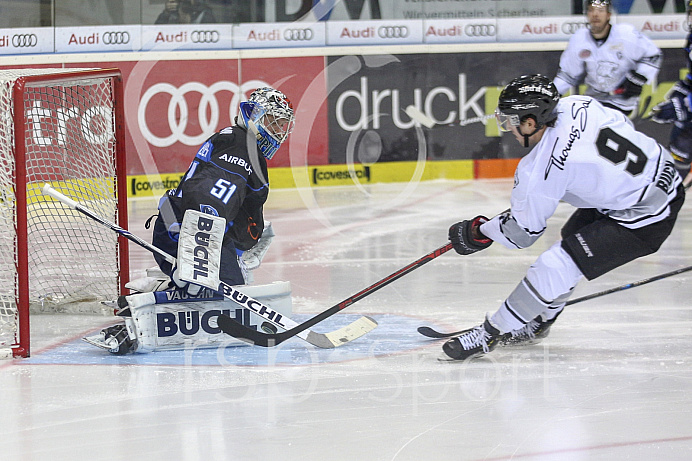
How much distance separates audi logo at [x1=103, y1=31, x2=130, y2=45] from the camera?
7582 millimetres

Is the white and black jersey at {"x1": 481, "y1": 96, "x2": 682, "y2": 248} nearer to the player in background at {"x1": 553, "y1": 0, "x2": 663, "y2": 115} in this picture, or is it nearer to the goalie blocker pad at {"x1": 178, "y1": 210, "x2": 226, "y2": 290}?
the goalie blocker pad at {"x1": 178, "y1": 210, "x2": 226, "y2": 290}

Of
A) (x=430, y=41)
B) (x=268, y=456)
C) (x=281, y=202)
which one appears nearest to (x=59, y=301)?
(x=268, y=456)

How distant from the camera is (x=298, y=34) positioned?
8.02 metres

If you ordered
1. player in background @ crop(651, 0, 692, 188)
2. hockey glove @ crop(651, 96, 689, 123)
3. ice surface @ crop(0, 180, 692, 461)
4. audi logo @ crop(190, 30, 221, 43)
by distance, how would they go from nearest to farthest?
ice surface @ crop(0, 180, 692, 461) → player in background @ crop(651, 0, 692, 188) → hockey glove @ crop(651, 96, 689, 123) → audi logo @ crop(190, 30, 221, 43)

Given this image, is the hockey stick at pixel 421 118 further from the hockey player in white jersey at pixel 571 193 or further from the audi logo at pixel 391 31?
the hockey player in white jersey at pixel 571 193

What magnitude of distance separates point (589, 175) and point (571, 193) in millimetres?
124

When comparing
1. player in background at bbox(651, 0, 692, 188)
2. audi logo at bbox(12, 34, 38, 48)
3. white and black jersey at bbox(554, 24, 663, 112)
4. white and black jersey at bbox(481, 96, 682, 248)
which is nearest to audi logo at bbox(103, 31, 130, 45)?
audi logo at bbox(12, 34, 38, 48)

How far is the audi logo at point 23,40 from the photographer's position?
7.47 meters

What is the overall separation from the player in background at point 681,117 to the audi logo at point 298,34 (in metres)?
3.54

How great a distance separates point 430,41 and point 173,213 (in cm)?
535

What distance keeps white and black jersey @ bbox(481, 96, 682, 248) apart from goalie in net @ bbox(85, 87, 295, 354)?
36.5 inches

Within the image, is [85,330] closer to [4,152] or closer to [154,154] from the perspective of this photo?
[4,152]

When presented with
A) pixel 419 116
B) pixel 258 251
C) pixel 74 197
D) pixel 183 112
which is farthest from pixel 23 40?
pixel 258 251

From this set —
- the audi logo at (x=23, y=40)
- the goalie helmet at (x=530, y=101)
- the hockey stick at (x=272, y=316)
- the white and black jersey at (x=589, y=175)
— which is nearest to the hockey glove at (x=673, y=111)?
the white and black jersey at (x=589, y=175)
